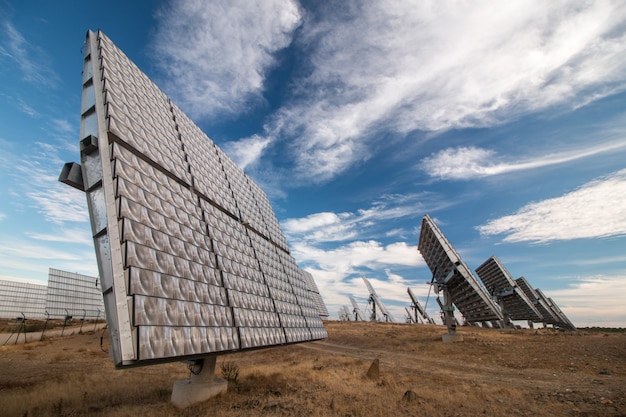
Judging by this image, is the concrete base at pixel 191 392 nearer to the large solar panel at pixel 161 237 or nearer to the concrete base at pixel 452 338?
the large solar panel at pixel 161 237

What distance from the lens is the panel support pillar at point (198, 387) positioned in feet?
35.0

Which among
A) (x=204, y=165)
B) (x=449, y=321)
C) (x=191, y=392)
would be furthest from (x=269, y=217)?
(x=449, y=321)

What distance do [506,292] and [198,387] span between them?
4738 centimetres

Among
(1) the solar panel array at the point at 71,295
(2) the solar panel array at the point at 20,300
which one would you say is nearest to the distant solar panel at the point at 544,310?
(1) the solar panel array at the point at 71,295

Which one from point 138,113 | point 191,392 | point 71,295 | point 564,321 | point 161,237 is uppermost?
point 138,113

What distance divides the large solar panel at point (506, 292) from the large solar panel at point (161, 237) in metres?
39.4

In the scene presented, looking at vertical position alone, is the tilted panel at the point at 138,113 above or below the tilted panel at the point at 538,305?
above

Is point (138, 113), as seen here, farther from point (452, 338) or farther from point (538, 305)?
point (538, 305)

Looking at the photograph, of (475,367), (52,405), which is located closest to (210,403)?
(52,405)

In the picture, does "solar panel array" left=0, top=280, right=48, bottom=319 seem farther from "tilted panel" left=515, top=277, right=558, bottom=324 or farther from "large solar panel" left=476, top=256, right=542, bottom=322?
"tilted panel" left=515, top=277, right=558, bottom=324

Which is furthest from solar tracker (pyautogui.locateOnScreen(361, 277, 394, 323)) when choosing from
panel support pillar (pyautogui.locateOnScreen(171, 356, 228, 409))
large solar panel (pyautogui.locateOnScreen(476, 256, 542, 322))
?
panel support pillar (pyautogui.locateOnScreen(171, 356, 228, 409))

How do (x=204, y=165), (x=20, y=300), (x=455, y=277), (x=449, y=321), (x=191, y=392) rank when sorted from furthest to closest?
(x=20, y=300) → (x=449, y=321) → (x=455, y=277) → (x=204, y=165) → (x=191, y=392)

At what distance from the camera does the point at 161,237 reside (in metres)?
8.88

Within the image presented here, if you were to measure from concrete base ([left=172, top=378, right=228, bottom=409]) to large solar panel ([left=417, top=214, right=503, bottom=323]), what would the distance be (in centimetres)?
2474
